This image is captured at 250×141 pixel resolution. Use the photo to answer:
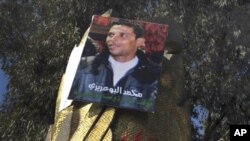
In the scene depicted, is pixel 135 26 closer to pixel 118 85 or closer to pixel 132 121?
pixel 118 85

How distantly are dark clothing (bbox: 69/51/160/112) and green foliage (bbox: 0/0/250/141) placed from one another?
613 cm

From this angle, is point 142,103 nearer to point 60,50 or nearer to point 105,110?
point 105,110

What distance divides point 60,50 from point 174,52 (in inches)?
274

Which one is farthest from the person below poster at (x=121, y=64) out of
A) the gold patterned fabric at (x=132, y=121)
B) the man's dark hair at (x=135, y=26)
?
the gold patterned fabric at (x=132, y=121)

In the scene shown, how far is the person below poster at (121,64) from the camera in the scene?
14.7 metres

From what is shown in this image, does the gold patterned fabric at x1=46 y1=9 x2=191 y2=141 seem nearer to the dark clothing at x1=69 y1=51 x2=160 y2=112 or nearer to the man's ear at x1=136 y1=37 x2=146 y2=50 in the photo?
the dark clothing at x1=69 y1=51 x2=160 y2=112

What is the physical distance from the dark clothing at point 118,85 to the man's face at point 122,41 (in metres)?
0.24

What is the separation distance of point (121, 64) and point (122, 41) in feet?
2.46

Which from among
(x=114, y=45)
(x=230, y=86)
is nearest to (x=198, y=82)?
(x=230, y=86)

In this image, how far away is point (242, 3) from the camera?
895 inches

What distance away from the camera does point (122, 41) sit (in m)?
15.8

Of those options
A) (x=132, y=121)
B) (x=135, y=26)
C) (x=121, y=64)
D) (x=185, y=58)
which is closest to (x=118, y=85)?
(x=121, y=64)

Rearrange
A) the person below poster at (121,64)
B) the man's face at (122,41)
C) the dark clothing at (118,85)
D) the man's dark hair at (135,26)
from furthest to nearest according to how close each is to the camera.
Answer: the man's dark hair at (135,26) → the man's face at (122,41) → the person below poster at (121,64) → the dark clothing at (118,85)

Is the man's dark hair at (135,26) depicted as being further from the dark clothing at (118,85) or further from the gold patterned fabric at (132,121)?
the gold patterned fabric at (132,121)
